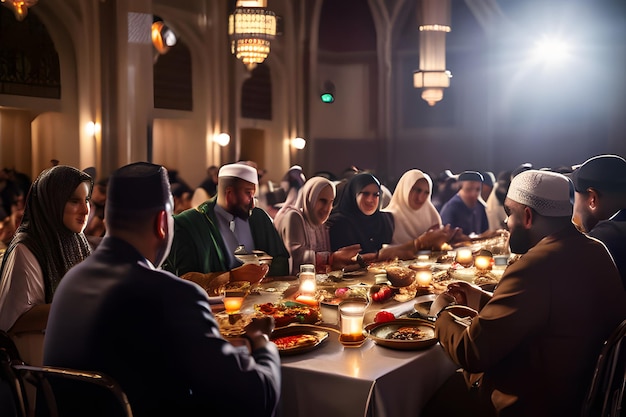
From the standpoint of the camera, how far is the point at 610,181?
3324 mm

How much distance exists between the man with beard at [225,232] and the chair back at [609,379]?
2216 mm

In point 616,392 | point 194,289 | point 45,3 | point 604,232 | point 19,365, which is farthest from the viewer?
point 45,3

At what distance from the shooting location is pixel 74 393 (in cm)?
195

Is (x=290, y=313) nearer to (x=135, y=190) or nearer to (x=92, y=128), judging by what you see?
(x=135, y=190)

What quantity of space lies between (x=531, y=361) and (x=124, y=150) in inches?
356

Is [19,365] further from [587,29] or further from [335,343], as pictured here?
[587,29]

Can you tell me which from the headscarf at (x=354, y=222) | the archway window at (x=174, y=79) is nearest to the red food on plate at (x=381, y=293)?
the headscarf at (x=354, y=222)

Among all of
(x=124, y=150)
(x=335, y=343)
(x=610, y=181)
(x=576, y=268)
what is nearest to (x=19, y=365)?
(x=335, y=343)

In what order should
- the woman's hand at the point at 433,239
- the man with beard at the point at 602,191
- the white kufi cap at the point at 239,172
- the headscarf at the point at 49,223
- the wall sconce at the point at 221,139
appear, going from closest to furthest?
the headscarf at the point at 49,223 < the man with beard at the point at 602,191 < the white kufi cap at the point at 239,172 < the woman's hand at the point at 433,239 < the wall sconce at the point at 221,139

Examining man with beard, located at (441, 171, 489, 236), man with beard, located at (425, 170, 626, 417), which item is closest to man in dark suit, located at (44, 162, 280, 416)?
man with beard, located at (425, 170, 626, 417)

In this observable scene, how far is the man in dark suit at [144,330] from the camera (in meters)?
1.79

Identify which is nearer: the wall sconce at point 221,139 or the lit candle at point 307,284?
the lit candle at point 307,284

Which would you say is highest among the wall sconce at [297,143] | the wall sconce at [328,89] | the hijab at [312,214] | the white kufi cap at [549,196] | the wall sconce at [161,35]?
the wall sconce at [161,35]

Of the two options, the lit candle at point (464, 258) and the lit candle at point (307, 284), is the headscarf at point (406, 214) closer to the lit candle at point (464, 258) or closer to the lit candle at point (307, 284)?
the lit candle at point (464, 258)
